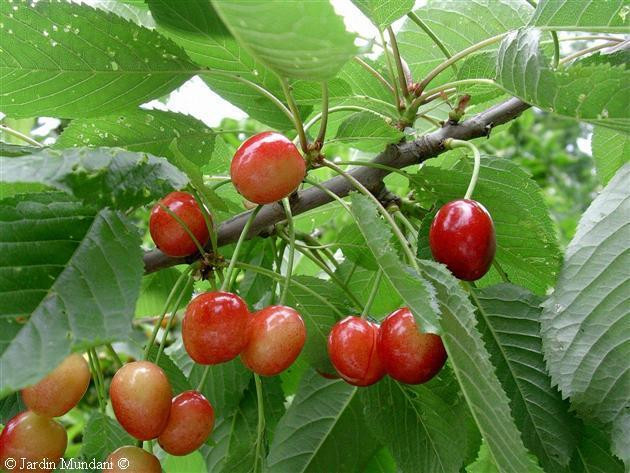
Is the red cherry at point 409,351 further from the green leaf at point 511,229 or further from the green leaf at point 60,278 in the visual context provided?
the green leaf at point 60,278

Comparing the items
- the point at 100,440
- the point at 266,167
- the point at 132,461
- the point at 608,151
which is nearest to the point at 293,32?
the point at 266,167

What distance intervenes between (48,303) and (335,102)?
744 mm

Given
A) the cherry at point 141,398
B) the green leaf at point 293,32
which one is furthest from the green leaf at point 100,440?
the green leaf at point 293,32

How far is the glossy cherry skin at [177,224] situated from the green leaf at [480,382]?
0.41 m

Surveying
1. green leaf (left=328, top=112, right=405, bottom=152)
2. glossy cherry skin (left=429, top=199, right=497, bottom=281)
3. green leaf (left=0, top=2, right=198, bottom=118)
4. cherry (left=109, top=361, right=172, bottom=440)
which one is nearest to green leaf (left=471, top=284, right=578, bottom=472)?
glossy cherry skin (left=429, top=199, right=497, bottom=281)

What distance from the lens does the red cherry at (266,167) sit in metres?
1.03

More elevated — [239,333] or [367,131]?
[367,131]

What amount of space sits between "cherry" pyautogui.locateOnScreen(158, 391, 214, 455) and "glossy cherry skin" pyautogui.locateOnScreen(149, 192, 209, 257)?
0.24 meters

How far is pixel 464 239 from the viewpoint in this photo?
1.06 meters

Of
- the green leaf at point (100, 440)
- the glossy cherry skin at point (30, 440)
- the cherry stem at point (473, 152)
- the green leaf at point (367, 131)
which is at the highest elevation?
the green leaf at point (367, 131)

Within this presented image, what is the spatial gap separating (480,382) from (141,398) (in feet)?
1.53

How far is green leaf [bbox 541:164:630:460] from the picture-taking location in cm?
104

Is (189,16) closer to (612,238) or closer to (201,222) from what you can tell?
(201,222)

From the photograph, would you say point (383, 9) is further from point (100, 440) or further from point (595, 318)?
point (100, 440)
